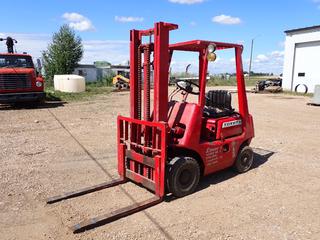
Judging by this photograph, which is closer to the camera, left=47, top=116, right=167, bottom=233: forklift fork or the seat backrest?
left=47, top=116, right=167, bottom=233: forklift fork

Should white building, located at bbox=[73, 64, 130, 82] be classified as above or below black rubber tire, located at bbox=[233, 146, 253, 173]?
above

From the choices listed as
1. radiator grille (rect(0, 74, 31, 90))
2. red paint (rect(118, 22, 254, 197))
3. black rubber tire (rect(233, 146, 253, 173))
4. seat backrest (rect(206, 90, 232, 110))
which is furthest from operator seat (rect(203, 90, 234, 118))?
radiator grille (rect(0, 74, 31, 90))

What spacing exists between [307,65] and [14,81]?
21.0m

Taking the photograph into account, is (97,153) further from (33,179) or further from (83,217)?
(83,217)

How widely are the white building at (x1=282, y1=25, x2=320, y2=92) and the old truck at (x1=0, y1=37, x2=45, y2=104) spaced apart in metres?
19.7

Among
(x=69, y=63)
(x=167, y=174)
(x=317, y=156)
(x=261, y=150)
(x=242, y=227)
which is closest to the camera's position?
(x=242, y=227)

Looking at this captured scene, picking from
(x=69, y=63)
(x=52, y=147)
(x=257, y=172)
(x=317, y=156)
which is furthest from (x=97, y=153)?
(x=69, y=63)

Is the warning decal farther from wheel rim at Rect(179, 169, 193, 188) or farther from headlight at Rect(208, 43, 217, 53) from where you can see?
headlight at Rect(208, 43, 217, 53)

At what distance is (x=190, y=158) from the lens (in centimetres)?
459

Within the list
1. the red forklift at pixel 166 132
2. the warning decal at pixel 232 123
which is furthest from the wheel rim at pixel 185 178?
the warning decal at pixel 232 123

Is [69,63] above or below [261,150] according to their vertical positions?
above

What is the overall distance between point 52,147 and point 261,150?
489 centimetres

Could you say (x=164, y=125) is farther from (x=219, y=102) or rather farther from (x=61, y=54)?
(x=61, y=54)

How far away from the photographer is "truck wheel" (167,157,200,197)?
439 centimetres
